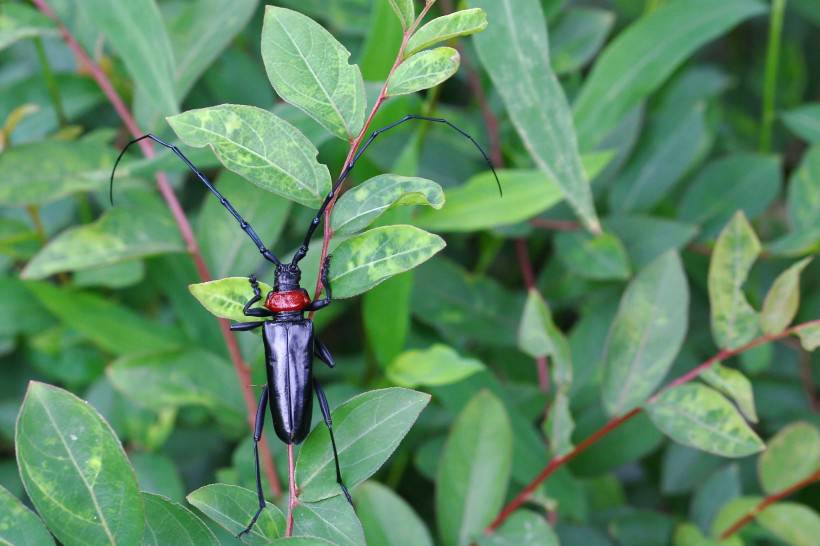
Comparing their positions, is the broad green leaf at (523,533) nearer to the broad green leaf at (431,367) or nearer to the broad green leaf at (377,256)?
the broad green leaf at (431,367)

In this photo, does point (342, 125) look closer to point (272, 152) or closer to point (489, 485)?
point (272, 152)

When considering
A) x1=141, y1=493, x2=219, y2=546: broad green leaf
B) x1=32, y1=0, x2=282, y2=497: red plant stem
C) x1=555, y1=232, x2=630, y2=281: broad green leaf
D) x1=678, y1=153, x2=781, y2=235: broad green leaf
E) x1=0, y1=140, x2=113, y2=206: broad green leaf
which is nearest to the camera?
x1=141, y1=493, x2=219, y2=546: broad green leaf

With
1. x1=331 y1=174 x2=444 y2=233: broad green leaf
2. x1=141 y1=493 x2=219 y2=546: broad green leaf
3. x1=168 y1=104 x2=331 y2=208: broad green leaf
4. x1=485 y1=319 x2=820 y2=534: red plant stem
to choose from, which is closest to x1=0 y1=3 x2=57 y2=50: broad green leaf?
x1=168 y1=104 x2=331 y2=208: broad green leaf

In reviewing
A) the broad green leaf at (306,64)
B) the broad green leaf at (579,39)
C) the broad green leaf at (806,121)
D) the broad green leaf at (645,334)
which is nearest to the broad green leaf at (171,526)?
the broad green leaf at (306,64)

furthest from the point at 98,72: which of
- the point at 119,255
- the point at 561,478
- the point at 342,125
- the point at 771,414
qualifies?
the point at 771,414

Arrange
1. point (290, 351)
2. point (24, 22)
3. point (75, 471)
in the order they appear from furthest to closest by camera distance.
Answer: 1. point (24, 22)
2. point (290, 351)
3. point (75, 471)

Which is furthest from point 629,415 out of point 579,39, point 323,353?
point 579,39

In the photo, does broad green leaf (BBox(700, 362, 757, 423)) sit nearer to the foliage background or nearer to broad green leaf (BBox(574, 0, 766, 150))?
the foliage background

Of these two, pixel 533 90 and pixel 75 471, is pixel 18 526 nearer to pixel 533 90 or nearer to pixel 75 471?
pixel 75 471
